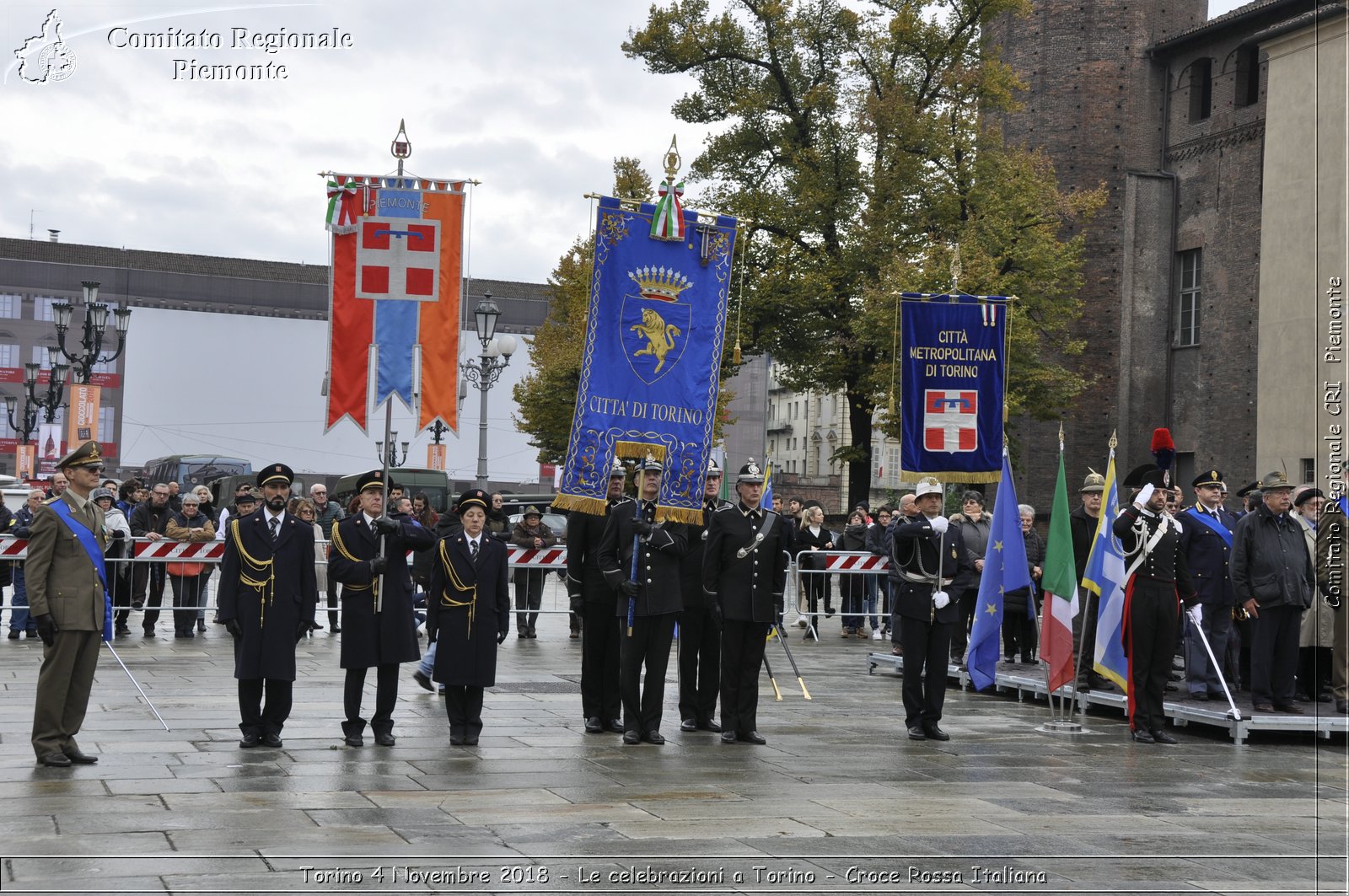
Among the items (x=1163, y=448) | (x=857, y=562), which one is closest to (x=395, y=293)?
(x=1163, y=448)

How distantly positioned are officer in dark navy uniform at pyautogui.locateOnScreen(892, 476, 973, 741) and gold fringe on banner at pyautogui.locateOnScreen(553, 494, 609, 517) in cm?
228

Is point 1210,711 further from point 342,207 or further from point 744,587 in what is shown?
point 342,207

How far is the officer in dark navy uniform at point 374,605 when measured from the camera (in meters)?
10.1

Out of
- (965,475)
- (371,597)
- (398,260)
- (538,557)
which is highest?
(398,260)

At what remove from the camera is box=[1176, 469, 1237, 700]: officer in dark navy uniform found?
42.1 feet

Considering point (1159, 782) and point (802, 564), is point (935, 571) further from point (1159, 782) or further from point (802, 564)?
point (802, 564)

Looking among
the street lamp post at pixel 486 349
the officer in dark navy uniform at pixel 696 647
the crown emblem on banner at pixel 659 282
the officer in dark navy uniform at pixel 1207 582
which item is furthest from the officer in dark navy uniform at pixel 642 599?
the street lamp post at pixel 486 349

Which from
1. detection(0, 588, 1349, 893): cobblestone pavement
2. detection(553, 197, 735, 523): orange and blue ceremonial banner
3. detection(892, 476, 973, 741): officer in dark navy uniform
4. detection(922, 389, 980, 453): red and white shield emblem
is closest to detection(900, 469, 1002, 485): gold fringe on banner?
detection(922, 389, 980, 453): red and white shield emblem

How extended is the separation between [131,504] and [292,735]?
38.4 ft

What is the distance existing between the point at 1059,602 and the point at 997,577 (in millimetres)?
721

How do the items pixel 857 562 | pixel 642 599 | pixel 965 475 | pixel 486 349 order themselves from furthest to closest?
1. pixel 486 349
2. pixel 857 562
3. pixel 965 475
4. pixel 642 599

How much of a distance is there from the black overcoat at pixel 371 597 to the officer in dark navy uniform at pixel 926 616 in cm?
365

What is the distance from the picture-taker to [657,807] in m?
7.90

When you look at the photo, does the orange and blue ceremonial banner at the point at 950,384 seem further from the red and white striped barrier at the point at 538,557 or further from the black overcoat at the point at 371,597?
the black overcoat at the point at 371,597
